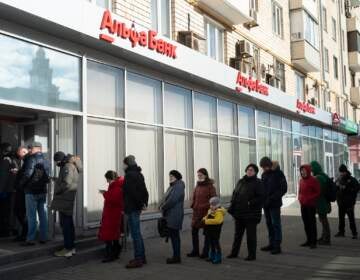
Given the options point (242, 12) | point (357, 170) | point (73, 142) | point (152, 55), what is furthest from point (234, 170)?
point (357, 170)

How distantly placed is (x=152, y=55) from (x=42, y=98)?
299cm

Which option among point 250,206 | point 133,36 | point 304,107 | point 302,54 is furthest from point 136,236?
point 302,54

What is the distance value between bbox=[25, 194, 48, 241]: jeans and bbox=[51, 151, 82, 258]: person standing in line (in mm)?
519

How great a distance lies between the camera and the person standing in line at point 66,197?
8.29 m

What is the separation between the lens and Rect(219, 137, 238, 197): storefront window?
16.2 meters

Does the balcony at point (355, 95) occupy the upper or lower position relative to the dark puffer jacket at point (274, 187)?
upper

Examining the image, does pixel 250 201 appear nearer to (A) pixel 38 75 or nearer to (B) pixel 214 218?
(B) pixel 214 218

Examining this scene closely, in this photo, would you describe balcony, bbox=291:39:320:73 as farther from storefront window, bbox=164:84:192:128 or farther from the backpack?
the backpack

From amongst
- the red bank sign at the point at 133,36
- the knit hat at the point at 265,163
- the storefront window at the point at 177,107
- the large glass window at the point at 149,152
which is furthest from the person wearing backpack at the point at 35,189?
the storefront window at the point at 177,107

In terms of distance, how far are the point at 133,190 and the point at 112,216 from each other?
78cm

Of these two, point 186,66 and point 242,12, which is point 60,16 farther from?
point 242,12

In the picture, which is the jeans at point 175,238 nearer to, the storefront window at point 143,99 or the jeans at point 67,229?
the jeans at point 67,229

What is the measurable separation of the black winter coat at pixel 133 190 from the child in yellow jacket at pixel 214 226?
116 cm

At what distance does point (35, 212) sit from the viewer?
872 centimetres
